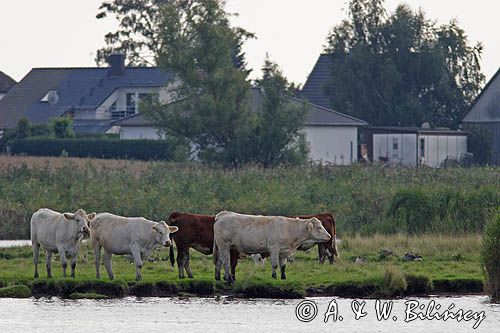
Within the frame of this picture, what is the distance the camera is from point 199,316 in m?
23.3

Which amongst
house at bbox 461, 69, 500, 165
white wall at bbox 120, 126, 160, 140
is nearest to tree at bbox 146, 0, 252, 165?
white wall at bbox 120, 126, 160, 140

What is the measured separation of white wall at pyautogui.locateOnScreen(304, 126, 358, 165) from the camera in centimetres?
7706

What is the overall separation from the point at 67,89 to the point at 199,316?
7710 centimetres

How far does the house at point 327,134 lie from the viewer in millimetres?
76875

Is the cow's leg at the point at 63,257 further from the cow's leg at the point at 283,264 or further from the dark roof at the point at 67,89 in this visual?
the dark roof at the point at 67,89

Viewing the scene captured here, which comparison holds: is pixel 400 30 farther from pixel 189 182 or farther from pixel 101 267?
pixel 101 267

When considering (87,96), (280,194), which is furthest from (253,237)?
(87,96)

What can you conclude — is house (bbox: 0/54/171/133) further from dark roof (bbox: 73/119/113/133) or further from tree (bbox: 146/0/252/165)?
tree (bbox: 146/0/252/165)

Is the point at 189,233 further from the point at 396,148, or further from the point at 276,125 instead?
the point at 396,148

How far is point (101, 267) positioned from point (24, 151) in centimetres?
4922

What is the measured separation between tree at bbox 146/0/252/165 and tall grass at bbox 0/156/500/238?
11.4 metres

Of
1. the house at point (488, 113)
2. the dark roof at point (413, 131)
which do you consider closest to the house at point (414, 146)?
the dark roof at point (413, 131)

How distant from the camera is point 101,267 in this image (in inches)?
1108

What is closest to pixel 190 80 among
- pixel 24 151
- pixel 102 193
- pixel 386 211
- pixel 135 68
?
pixel 24 151
